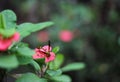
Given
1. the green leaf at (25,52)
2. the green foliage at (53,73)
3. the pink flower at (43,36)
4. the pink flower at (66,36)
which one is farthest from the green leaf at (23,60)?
the pink flower at (43,36)

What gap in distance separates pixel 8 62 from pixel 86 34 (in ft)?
8.93

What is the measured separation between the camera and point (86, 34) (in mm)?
3619

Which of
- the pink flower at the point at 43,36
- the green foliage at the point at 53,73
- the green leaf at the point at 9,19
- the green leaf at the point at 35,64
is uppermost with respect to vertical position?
the pink flower at the point at 43,36

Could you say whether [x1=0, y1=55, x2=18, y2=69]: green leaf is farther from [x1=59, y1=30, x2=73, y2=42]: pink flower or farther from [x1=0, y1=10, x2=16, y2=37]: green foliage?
[x1=59, y1=30, x2=73, y2=42]: pink flower

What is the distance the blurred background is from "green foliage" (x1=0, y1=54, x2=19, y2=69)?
207cm

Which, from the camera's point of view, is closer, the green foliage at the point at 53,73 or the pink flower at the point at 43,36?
the green foliage at the point at 53,73

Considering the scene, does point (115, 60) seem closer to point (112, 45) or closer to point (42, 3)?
point (112, 45)

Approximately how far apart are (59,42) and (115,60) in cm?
74

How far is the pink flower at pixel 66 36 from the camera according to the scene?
3.65 metres

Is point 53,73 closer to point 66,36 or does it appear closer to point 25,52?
point 25,52

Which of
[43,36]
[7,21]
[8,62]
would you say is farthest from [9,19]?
[43,36]

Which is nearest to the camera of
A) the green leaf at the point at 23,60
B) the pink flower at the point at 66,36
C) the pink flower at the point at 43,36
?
the green leaf at the point at 23,60

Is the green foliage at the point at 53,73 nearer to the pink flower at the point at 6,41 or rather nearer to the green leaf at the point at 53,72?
the green leaf at the point at 53,72

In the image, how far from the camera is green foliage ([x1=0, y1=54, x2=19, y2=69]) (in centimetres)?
90
